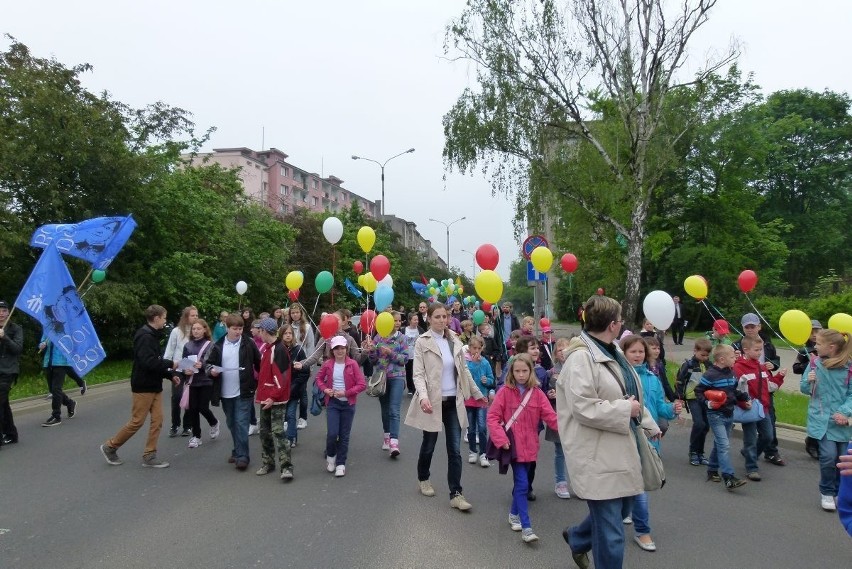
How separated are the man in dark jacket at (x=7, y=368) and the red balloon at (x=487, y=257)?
20.3 ft

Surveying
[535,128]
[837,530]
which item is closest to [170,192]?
[535,128]

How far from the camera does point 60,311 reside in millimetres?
7492

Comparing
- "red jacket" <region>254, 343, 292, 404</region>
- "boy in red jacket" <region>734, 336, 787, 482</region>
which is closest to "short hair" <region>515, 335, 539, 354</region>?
"boy in red jacket" <region>734, 336, 787, 482</region>

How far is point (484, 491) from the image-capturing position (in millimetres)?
5914

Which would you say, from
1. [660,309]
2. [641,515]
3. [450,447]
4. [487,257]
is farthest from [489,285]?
[641,515]

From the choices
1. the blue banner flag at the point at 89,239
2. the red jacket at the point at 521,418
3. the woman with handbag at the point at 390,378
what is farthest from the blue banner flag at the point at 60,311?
the red jacket at the point at 521,418

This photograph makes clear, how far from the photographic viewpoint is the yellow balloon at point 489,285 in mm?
7918

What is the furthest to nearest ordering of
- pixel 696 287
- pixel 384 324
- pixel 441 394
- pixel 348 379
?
pixel 696 287 → pixel 384 324 → pixel 348 379 → pixel 441 394

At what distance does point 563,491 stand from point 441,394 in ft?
4.90

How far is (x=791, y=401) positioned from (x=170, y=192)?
18430 millimetres

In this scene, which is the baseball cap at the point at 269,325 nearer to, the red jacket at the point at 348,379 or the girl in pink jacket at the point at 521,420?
the red jacket at the point at 348,379

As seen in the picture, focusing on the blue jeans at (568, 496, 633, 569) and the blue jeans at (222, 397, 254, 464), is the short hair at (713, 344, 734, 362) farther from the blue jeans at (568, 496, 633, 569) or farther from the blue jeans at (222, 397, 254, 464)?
the blue jeans at (222, 397, 254, 464)

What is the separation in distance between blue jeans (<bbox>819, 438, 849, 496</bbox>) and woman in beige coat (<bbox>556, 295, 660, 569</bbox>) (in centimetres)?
293

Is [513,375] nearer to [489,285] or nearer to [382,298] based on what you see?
[489,285]
